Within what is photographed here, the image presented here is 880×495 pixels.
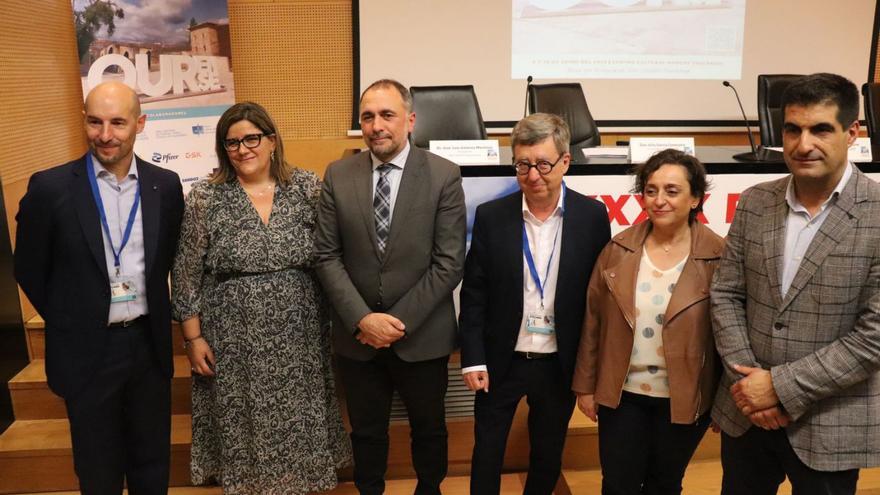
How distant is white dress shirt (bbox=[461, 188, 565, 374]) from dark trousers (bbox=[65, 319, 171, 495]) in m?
1.18

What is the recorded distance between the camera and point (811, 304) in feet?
5.11

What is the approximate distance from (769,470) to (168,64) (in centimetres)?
424

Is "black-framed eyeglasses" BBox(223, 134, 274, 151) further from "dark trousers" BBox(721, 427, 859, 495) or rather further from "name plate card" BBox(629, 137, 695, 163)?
"name plate card" BBox(629, 137, 695, 163)

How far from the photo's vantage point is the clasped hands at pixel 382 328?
2045 millimetres

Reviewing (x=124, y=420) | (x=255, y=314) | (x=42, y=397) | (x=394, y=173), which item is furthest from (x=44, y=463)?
(x=394, y=173)

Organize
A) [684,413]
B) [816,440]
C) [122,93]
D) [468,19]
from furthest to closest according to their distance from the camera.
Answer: [468,19]
[122,93]
[684,413]
[816,440]

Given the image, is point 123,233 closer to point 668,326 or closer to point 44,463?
point 44,463

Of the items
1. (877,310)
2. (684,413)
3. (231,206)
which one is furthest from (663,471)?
(231,206)

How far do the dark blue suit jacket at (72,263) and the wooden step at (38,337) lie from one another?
3.49ft

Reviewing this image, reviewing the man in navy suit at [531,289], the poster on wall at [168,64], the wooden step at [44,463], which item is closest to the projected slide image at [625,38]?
the poster on wall at [168,64]

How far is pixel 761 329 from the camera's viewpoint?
5.45 ft

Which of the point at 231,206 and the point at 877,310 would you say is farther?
the point at 231,206

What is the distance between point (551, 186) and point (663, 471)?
90cm

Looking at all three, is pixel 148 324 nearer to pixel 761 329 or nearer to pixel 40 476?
pixel 40 476
